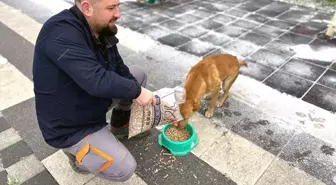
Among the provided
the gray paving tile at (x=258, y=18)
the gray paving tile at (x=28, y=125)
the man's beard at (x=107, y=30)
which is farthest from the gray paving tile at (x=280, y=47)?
the gray paving tile at (x=28, y=125)

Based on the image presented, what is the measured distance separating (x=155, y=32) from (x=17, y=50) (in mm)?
2830

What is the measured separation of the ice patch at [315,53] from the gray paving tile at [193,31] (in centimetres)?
191

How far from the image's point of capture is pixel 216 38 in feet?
18.9

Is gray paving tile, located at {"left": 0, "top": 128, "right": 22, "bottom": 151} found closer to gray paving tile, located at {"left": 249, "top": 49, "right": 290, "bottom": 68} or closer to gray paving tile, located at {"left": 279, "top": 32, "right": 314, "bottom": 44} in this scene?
gray paving tile, located at {"left": 249, "top": 49, "right": 290, "bottom": 68}

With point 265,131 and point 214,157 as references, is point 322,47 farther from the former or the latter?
point 214,157

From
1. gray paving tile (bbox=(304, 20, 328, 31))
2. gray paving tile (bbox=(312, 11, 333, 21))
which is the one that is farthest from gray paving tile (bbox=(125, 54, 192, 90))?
gray paving tile (bbox=(312, 11, 333, 21))

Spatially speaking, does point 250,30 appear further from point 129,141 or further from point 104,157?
point 104,157

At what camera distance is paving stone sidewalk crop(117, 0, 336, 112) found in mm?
4516

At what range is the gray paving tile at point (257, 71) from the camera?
4590mm

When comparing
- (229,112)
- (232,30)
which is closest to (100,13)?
(229,112)

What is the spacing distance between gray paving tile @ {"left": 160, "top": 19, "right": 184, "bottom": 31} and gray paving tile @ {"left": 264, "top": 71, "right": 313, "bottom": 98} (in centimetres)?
259

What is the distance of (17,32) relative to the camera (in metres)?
6.04

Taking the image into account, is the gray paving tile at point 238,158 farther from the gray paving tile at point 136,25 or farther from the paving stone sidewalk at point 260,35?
the gray paving tile at point 136,25

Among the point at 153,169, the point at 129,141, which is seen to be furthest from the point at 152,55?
the point at 153,169
